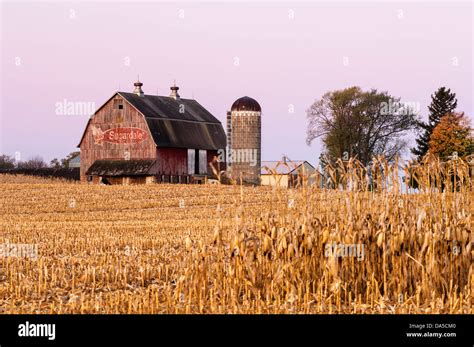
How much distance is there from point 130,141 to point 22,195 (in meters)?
20.9

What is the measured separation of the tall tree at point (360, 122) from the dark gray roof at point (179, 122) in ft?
33.4

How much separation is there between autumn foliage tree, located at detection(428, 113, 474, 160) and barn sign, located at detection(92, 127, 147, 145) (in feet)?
83.4

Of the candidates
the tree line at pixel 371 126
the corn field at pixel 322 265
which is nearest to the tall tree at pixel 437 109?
the tree line at pixel 371 126

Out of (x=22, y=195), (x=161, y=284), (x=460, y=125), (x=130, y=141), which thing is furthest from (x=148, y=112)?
(x=161, y=284)

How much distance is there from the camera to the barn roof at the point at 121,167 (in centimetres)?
6378

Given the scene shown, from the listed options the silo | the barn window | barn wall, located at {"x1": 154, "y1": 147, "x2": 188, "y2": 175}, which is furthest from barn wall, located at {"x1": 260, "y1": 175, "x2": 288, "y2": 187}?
the barn window

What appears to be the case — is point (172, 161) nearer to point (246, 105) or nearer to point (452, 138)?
point (246, 105)

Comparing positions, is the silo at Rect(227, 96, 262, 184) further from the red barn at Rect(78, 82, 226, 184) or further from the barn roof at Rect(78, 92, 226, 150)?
the red barn at Rect(78, 82, 226, 184)

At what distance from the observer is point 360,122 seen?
7475cm

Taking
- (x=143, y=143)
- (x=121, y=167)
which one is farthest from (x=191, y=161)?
(x=121, y=167)

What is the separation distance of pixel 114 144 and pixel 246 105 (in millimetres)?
12126

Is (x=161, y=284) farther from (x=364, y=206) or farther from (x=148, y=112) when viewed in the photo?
(x=148, y=112)

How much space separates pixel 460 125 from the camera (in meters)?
74.4

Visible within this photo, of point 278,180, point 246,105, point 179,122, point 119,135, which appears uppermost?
point 246,105
